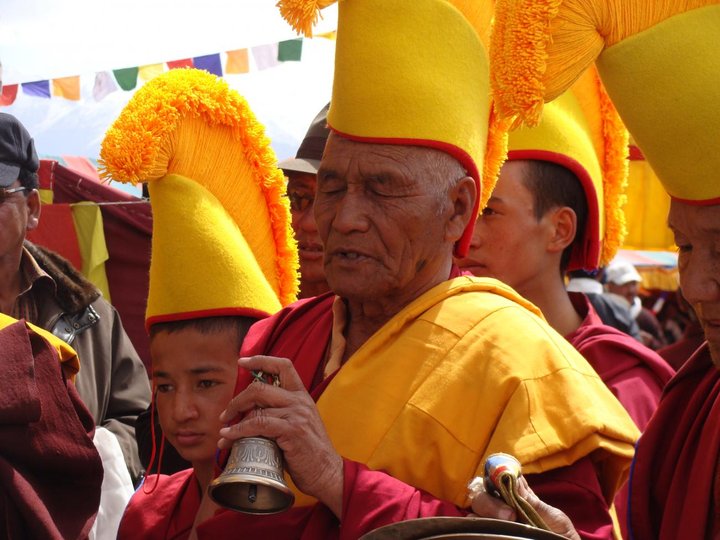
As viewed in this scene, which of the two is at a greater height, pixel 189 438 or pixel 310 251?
pixel 310 251

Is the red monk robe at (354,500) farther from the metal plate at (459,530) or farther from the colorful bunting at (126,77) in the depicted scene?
the colorful bunting at (126,77)

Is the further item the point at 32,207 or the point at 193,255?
the point at 32,207

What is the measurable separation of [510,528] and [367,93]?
1.23 meters

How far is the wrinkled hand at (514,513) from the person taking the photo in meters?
1.85

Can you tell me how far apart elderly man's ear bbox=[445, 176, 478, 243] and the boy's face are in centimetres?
90

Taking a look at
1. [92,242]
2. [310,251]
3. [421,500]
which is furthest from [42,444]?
[92,242]

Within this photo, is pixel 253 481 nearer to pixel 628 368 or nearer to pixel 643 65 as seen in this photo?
pixel 643 65

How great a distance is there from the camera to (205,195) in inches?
129

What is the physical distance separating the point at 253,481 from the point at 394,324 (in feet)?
2.12

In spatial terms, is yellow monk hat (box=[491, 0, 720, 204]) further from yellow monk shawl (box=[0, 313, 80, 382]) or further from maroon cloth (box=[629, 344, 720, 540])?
yellow monk shawl (box=[0, 313, 80, 382])

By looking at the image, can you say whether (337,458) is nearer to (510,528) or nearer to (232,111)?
(510,528)

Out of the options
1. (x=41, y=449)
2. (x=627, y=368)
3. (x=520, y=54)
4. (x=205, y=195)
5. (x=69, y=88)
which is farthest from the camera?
(x=69, y=88)

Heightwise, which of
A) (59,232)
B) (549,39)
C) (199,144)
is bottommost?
(59,232)

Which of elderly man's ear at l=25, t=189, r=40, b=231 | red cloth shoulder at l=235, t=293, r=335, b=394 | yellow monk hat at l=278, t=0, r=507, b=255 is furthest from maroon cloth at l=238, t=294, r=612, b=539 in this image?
elderly man's ear at l=25, t=189, r=40, b=231
